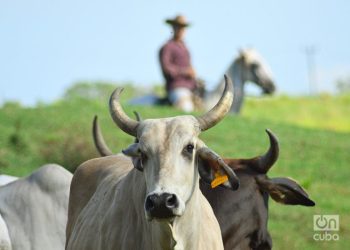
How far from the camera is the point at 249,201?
31.2 feet

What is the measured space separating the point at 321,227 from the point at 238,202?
253 inches

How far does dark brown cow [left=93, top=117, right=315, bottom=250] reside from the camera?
9.42 m

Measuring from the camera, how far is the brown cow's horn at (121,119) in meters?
7.83

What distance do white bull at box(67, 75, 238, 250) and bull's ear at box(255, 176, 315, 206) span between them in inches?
56.0

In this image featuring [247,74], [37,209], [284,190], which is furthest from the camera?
[247,74]

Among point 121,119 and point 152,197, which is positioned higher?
point 121,119

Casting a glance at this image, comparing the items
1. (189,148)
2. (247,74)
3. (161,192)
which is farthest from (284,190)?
(247,74)

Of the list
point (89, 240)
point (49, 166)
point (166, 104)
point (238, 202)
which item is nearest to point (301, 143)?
point (166, 104)

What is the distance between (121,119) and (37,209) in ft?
10.7

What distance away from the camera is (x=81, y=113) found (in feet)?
65.1

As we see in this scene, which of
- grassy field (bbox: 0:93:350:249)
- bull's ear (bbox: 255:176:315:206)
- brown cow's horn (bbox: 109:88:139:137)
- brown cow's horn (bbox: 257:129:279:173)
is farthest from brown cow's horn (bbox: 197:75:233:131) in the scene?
grassy field (bbox: 0:93:350:249)

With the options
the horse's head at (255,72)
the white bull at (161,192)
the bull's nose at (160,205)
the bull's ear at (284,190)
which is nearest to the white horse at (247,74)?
the horse's head at (255,72)

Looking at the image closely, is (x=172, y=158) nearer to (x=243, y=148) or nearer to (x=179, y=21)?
(x=243, y=148)

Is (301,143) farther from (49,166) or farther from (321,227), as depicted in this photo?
(49,166)
